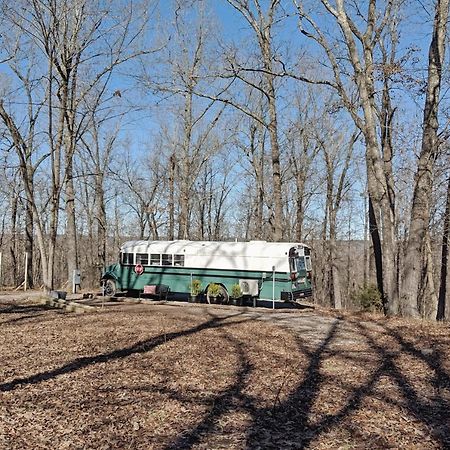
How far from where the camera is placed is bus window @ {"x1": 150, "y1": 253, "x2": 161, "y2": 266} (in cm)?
1781

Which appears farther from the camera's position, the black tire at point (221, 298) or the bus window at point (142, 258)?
the bus window at point (142, 258)

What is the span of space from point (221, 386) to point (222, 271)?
34.2 feet

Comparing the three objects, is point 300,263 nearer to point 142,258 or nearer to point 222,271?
point 222,271

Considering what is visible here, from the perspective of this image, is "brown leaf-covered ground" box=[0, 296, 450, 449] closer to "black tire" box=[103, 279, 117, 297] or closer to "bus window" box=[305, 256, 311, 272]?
"bus window" box=[305, 256, 311, 272]

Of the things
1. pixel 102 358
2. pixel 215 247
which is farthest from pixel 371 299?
pixel 102 358

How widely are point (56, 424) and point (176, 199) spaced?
32771mm

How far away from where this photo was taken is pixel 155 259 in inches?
704

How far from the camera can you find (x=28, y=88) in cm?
2141

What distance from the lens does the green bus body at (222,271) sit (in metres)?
15.6

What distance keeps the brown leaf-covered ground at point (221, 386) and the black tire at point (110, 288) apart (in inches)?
309

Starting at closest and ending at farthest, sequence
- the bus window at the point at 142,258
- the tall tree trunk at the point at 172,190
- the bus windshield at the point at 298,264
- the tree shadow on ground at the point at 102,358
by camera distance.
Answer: the tree shadow on ground at the point at 102,358
the bus windshield at the point at 298,264
the bus window at the point at 142,258
the tall tree trunk at the point at 172,190

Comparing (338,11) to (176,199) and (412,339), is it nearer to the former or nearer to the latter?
(412,339)

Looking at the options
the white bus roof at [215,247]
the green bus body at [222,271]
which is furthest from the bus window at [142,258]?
the white bus roof at [215,247]

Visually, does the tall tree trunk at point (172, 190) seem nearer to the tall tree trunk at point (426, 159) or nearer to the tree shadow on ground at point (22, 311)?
the tree shadow on ground at point (22, 311)
